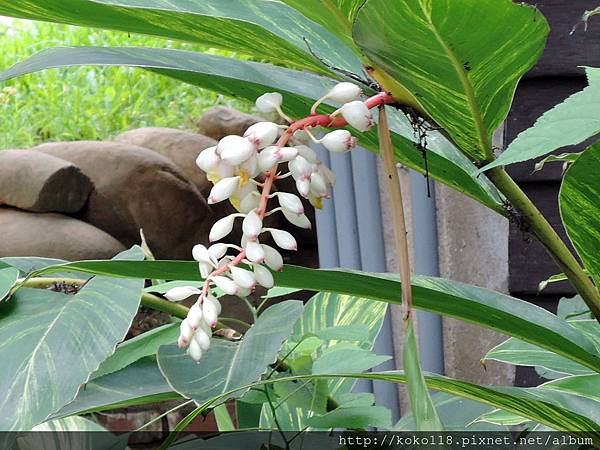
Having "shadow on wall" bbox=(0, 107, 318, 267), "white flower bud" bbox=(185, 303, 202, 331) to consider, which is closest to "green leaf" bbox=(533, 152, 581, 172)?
"white flower bud" bbox=(185, 303, 202, 331)

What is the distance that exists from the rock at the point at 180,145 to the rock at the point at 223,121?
2.3 inches

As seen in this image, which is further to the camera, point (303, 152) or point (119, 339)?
point (119, 339)

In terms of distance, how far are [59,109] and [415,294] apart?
3.14 m

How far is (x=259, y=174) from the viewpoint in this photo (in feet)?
1.23

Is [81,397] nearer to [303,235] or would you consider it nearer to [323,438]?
[323,438]

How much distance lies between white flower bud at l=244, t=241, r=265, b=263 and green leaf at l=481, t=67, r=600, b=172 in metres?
0.12

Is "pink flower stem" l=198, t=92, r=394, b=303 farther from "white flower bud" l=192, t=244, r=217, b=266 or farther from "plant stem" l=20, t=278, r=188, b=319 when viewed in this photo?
"plant stem" l=20, t=278, r=188, b=319

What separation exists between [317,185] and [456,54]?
3.5 inches

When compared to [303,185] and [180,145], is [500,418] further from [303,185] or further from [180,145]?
[180,145]

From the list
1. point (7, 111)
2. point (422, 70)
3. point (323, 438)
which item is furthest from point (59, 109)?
point (422, 70)

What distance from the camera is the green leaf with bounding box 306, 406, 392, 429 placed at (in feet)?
1.93

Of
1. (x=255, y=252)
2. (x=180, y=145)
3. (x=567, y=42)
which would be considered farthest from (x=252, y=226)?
(x=180, y=145)

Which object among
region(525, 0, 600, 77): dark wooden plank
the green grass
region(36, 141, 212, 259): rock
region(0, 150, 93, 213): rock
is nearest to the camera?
region(525, 0, 600, 77): dark wooden plank

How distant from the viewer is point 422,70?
376 millimetres
